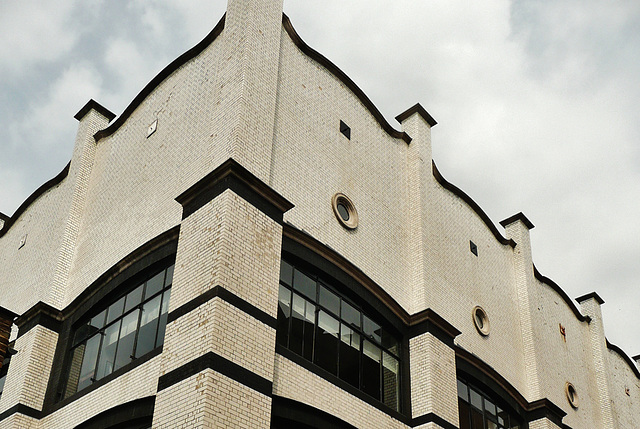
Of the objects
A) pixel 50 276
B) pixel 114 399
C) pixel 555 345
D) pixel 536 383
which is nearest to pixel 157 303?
pixel 114 399

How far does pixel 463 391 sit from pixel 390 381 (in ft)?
11.3

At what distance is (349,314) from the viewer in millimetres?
19859

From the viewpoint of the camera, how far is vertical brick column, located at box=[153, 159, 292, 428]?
575 inches

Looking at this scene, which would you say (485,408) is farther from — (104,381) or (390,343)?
(104,381)

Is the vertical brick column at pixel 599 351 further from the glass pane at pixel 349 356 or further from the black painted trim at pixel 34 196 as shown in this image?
the black painted trim at pixel 34 196

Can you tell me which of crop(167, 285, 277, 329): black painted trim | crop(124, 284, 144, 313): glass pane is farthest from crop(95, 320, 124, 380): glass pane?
crop(167, 285, 277, 329): black painted trim

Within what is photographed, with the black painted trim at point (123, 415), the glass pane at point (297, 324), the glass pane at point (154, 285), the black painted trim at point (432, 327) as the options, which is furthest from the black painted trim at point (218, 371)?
the black painted trim at point (432, 327)

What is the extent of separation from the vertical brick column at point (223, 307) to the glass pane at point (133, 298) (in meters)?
2.57

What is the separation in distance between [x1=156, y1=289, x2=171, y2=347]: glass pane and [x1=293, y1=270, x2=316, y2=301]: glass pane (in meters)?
2.99

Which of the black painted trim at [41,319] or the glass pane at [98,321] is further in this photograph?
the black painted trim at [41,319]

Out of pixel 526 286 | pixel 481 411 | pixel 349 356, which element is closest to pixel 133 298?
pixel 349 356

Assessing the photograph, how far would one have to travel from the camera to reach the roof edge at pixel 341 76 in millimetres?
21453

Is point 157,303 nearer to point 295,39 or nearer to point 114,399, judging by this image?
point 114,399

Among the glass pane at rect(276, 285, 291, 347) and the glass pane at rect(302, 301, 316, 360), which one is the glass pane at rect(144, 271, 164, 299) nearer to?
the glass pane at rect(276, 285, 291, 347)
